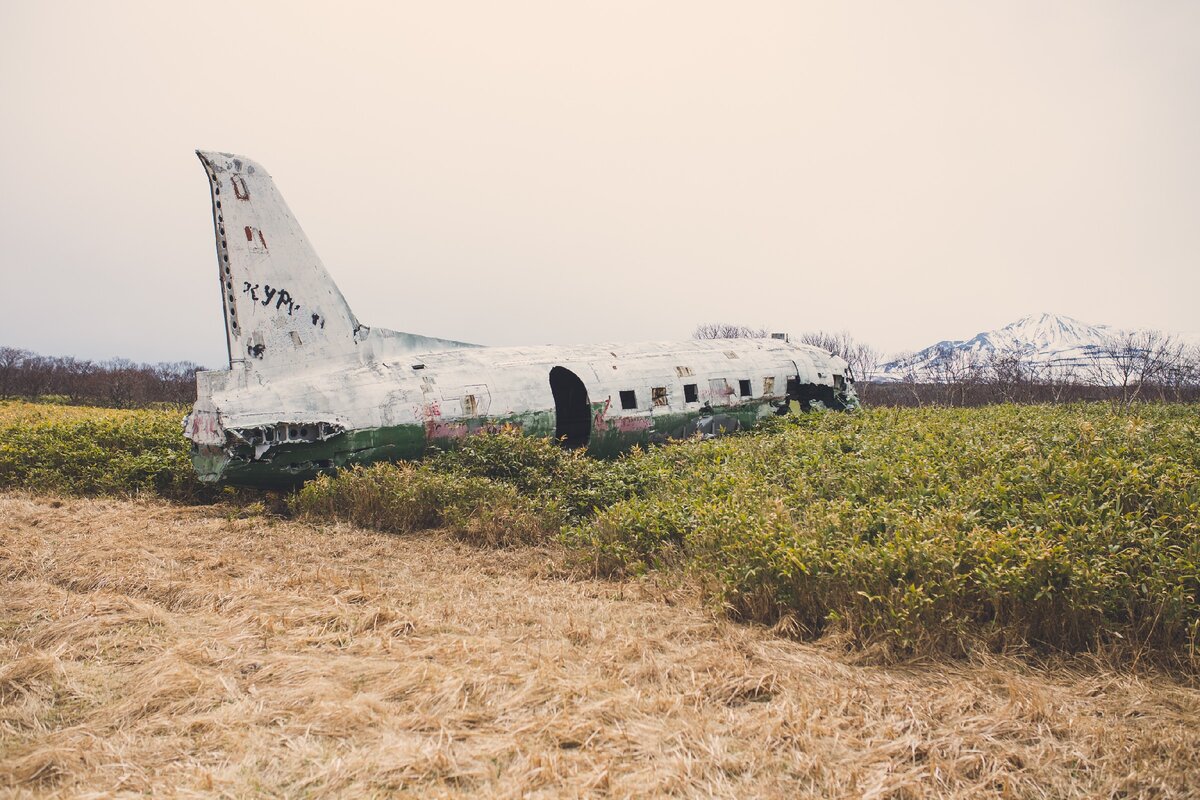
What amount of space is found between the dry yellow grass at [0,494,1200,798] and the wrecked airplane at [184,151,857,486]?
4.56m

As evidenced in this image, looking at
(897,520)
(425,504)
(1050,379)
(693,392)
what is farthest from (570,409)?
(1050,379)

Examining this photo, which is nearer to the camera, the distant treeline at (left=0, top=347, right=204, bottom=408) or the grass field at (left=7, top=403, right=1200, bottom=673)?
the grass field at (left=7, top=403, right=1200, bottom=673)

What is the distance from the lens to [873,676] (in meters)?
6.34

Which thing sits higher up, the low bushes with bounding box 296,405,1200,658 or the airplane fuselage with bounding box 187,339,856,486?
the airplane fuselage with bounding box 187,339,856,486

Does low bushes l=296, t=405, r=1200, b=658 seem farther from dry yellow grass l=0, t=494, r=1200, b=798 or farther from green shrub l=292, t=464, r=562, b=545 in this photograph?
dry yellow grass l=0, t=494, r=1200, b=798

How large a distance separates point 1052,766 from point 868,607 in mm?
2229

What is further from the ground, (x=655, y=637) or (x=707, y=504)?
(x=707, y=504)

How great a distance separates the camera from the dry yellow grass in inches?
184

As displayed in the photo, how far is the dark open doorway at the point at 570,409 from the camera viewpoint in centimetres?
1775

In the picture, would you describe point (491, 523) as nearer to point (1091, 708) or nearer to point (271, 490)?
point (271, 490)

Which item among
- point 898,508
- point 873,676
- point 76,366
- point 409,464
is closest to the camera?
point 873,676

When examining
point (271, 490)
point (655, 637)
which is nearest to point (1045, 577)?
point (655, 637)

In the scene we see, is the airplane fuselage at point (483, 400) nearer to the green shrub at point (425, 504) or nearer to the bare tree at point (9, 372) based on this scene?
the green shrub at point (425, 504)

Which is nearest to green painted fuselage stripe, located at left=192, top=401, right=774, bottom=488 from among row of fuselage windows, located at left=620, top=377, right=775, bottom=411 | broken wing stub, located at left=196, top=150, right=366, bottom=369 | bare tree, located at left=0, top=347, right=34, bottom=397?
row of fuselage windows, located at left=620, top=377, right=775, bottom=411
